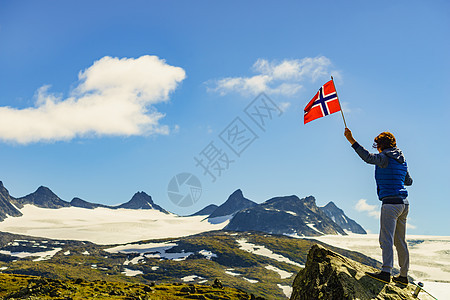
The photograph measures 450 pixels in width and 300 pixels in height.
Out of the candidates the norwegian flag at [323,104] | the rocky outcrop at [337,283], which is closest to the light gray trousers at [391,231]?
the rocky outcrop at [337,283]

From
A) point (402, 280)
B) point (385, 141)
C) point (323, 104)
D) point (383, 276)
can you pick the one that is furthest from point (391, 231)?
point (323, 104)

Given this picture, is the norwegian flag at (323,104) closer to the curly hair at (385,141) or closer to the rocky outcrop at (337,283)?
the curly hair at (385,141)

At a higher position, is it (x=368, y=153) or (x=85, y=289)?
(x=368, y=153)

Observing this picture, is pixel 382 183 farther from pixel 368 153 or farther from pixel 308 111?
pixel 308 111

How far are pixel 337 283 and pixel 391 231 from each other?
239 centimetres

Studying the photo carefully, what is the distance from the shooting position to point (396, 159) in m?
11.0

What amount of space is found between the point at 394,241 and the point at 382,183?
1978 mm

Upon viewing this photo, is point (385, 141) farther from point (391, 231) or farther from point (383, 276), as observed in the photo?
point (383, 276)

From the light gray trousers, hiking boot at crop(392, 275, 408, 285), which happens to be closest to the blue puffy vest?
the light gray trousers

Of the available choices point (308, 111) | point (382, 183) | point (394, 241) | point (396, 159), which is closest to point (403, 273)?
point (394, 241)

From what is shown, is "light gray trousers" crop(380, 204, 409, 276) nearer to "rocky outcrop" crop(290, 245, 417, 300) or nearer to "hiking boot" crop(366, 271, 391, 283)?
"hiking boot" crop(366, 271, 391, 283)

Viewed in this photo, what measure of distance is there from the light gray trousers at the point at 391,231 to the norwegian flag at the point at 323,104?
5.96 meters

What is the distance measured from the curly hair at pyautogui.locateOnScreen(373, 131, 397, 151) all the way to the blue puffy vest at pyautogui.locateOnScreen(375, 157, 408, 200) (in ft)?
1.90

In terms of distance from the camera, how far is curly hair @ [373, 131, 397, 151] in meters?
Answer: 11.4
